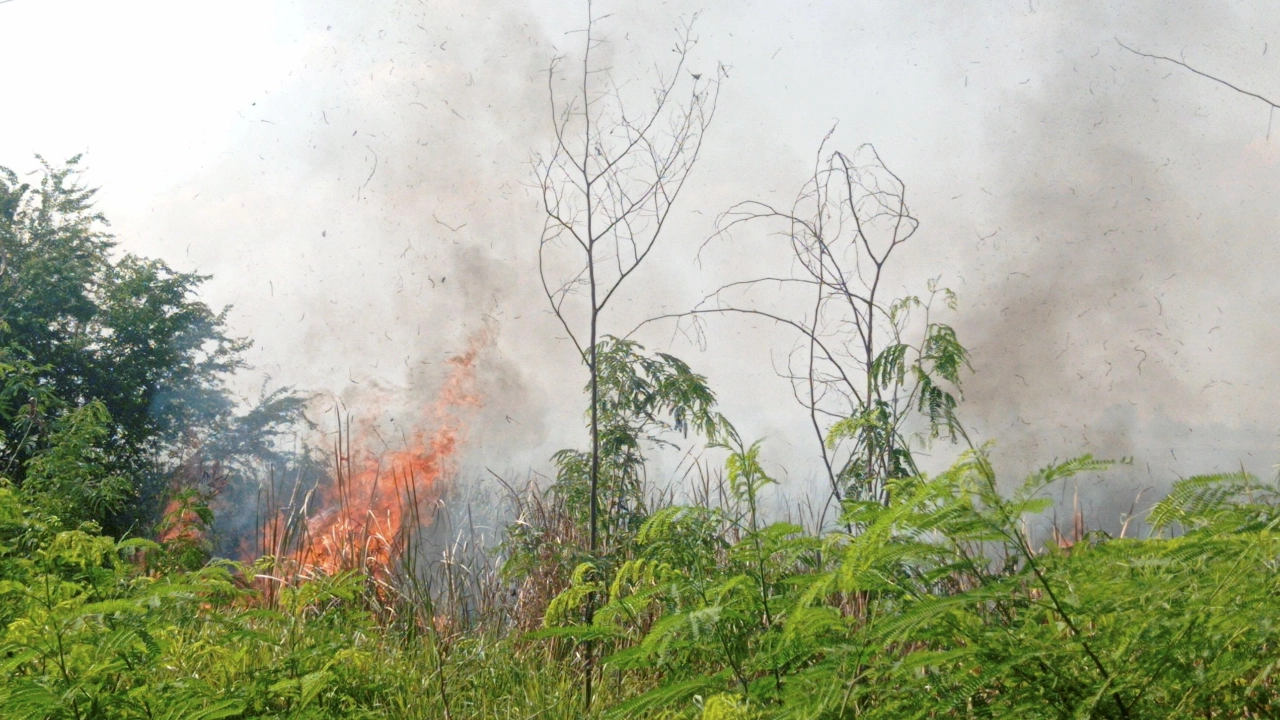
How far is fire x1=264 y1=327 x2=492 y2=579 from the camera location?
4.10m

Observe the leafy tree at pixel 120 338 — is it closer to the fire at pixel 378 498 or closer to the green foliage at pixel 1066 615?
the fire at pixel 378 498

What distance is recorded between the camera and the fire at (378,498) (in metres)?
4.10

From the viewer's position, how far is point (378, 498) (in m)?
4.68

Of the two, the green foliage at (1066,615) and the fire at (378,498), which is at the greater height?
the fire at (378,498)

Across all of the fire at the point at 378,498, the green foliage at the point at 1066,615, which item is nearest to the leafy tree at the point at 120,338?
the fire at the point at 378,498

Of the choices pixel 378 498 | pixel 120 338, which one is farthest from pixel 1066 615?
pixel 120 338

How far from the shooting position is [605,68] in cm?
397

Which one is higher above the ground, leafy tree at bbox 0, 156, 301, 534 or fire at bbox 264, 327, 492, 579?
leafy tree at bbox 0, 156, 301, 534

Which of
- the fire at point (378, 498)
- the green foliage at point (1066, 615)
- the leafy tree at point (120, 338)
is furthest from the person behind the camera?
the leafy tree at point (120, 338)

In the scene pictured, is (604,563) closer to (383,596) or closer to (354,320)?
(383,596)

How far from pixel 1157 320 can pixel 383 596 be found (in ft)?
11.4

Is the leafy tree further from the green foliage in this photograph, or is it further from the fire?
the green foliage

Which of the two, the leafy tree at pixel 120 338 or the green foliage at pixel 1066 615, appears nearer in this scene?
the green foliage at pixel 1066 615

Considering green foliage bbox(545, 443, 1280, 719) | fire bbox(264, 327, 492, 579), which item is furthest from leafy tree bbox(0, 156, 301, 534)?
green foliage bbox(545, 443, 1280, 719)
